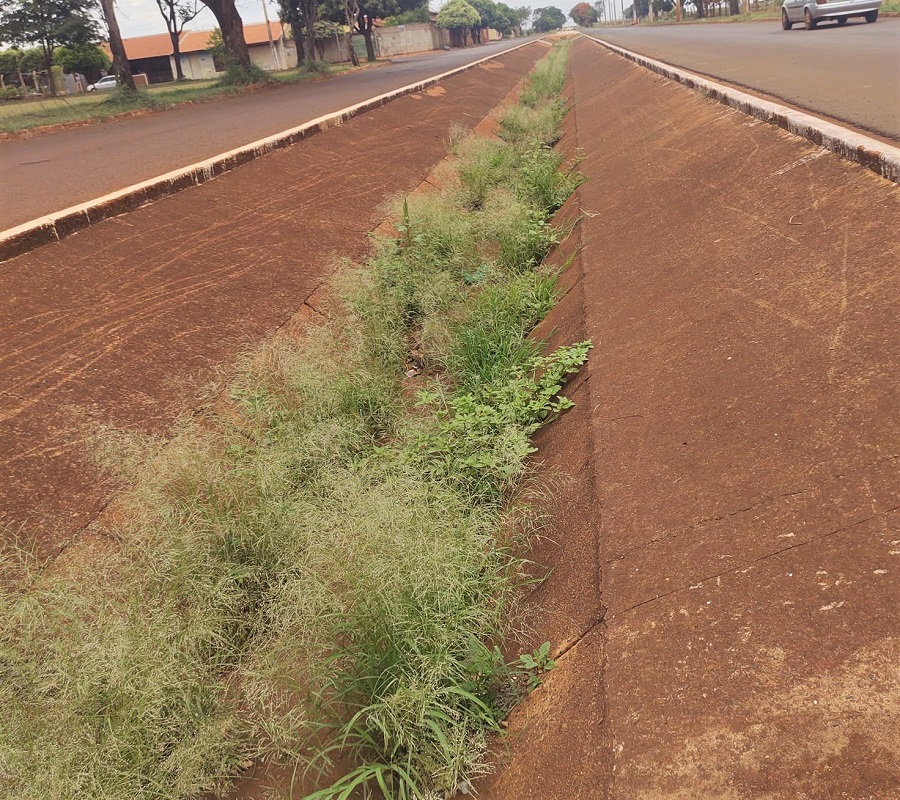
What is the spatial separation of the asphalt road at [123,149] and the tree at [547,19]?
182 meters

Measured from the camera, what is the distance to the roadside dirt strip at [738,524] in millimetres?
1830

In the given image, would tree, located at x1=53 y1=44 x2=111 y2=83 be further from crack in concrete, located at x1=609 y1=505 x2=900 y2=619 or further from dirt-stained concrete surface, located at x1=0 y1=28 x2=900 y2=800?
crack in concrete, located at x1=609 y1=505 x2=900 y2=619

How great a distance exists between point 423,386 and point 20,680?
3.14 m

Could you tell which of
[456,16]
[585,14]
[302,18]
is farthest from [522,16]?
[302,18]

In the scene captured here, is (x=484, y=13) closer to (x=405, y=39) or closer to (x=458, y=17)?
(x=458, y=17)

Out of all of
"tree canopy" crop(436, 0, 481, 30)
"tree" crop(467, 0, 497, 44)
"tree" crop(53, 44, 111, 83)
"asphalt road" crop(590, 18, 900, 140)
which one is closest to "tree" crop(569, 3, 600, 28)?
"tree" crop(467, 0, 497, 44)

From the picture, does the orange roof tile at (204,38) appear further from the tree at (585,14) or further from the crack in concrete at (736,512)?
the tree at (585,14)

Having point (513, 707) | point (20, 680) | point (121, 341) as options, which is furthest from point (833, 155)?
point (20, 680)

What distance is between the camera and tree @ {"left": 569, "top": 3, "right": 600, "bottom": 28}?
525ft

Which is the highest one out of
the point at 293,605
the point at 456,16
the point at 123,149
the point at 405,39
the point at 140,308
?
the point at 456,16

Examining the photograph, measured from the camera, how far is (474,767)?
7.68 feet

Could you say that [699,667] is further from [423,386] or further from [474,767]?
[423,386]

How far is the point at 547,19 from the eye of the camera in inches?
6964

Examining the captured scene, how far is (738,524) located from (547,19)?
200 m
